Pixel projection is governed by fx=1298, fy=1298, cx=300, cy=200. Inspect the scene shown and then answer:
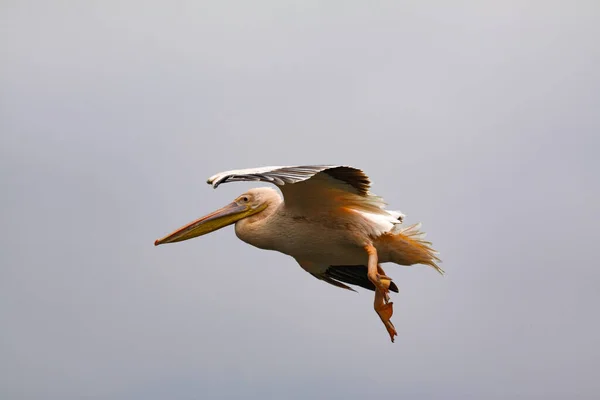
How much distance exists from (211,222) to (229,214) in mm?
338

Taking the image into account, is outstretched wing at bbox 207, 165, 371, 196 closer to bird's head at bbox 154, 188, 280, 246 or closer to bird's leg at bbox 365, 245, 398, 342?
bird's leg at bbox 365, 245, 398, 342

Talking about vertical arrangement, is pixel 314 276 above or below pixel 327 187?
below

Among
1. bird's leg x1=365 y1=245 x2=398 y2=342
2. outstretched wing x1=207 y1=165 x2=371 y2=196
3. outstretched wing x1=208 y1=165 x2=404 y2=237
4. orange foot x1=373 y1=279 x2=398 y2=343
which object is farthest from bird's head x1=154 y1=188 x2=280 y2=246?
orange foot x1=373 y1=279 x2=398 y2=343

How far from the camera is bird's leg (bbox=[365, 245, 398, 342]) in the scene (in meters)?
13.0

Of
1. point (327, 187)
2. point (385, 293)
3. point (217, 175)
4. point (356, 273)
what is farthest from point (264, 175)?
point (356, 273)

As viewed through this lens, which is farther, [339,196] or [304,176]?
[339,196]

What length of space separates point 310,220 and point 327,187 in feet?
1.52

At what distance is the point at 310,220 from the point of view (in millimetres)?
13211

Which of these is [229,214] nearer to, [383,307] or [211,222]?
[211,222]

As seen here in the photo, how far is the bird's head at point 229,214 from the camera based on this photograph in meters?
13.7

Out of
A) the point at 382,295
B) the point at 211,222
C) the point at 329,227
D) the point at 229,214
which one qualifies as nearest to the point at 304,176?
the point at 329,227

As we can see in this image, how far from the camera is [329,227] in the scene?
43.4ft

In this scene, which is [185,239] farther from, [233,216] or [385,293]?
[385,293]

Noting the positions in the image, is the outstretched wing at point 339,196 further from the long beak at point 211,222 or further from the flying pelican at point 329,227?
the long beak at point 211,222
